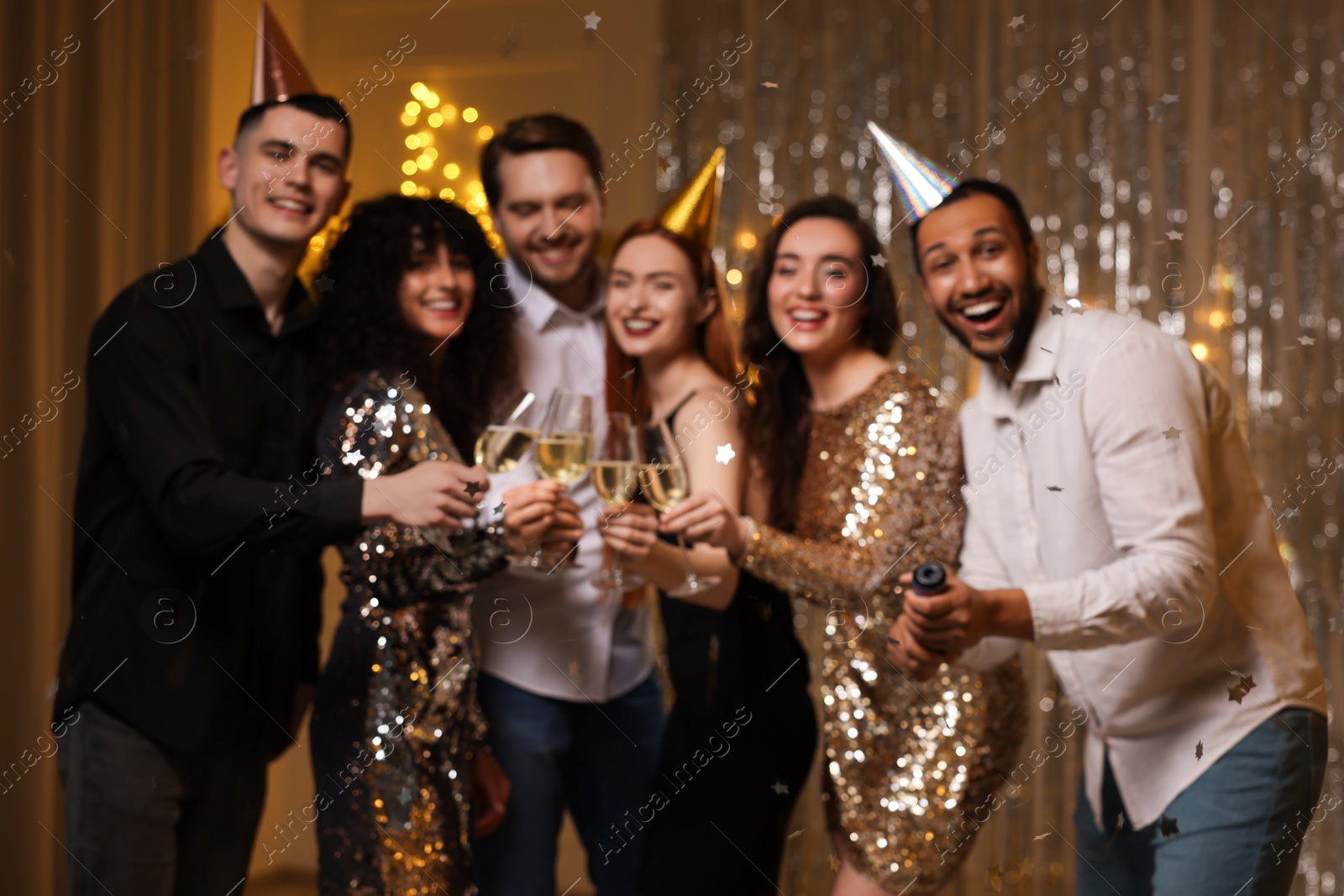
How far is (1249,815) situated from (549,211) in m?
1.23

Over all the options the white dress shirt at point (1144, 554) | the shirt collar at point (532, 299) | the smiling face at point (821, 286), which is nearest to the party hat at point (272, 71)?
the shirt collar at point (532, 299)

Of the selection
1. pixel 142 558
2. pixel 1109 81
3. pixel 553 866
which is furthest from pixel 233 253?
pixel 1109 81

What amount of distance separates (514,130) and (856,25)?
5.34ft

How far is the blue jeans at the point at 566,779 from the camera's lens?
1638 millimetres

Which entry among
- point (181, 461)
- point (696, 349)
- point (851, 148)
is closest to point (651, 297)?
point (696, 349)

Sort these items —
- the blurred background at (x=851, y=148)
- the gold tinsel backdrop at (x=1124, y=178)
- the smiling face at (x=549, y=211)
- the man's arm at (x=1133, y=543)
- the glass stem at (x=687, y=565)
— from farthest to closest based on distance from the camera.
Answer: the gold tinsel backdrop at (x=1124, y=178)
the blurred background at (x=851, y=148)
the smiling face at (x=549, y=211)
the glass stem at (x=687, y=565)
the man's arm at (x=1133, y=543)

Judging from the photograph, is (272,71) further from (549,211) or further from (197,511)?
(197,511)

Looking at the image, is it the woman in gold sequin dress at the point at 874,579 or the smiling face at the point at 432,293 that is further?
the smiling face at the point at 432,293

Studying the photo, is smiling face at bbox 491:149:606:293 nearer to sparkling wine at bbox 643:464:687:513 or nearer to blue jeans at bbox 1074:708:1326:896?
sparkling wine at bbox 643:464:687:513

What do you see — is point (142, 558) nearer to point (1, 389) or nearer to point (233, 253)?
point (233, 253)

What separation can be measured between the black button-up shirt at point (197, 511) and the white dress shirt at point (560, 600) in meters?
0.29

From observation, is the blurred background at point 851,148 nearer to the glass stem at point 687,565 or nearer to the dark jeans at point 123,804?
the dark jeans at point 123,804

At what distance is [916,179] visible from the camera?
1529 millimetres

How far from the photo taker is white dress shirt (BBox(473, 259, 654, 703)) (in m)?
1.67
